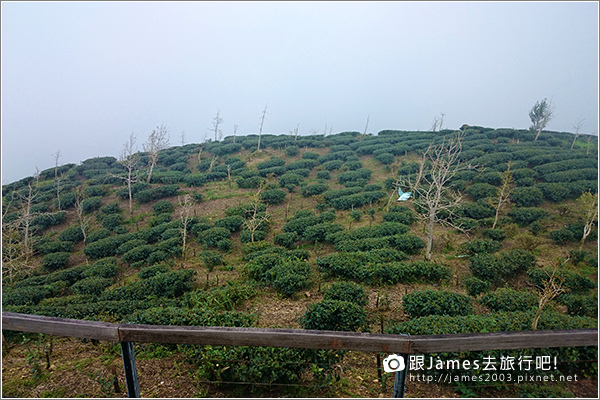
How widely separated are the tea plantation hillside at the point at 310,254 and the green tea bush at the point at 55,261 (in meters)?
0.08

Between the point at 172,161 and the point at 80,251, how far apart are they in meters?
18.9

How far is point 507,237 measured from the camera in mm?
15055

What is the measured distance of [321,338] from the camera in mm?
3051

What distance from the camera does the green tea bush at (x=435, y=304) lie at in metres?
7.89

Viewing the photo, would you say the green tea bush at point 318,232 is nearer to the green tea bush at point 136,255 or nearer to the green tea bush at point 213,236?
the green tea bush at point 213,236

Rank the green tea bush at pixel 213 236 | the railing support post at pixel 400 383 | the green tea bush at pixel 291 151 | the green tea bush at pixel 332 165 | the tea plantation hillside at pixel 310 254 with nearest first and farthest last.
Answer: the railing support post at pixel 400 383, the tea plantation hillside at pixel 310 254, the green tea bush at pixel 213 236, the green tea bush at pixel 332 165, the green tea bush at pixel 291 151

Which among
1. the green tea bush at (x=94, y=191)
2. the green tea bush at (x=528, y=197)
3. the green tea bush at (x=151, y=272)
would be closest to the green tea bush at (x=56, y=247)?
the green tea bush at (x=94, y=191)

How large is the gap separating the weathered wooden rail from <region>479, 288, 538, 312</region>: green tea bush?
5993 mm

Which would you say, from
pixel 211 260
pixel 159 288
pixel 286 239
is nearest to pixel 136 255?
pixel 211 260

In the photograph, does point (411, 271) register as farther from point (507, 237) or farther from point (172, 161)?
point (172, 161)

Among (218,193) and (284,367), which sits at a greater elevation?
(218,193)

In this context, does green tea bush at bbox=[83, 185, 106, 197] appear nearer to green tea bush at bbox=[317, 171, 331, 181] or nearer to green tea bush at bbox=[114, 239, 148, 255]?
green tea bush at bbox=[114, 239, 148, 255]

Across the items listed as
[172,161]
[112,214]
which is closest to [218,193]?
[112,214]

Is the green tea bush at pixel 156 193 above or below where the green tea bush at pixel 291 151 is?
below
